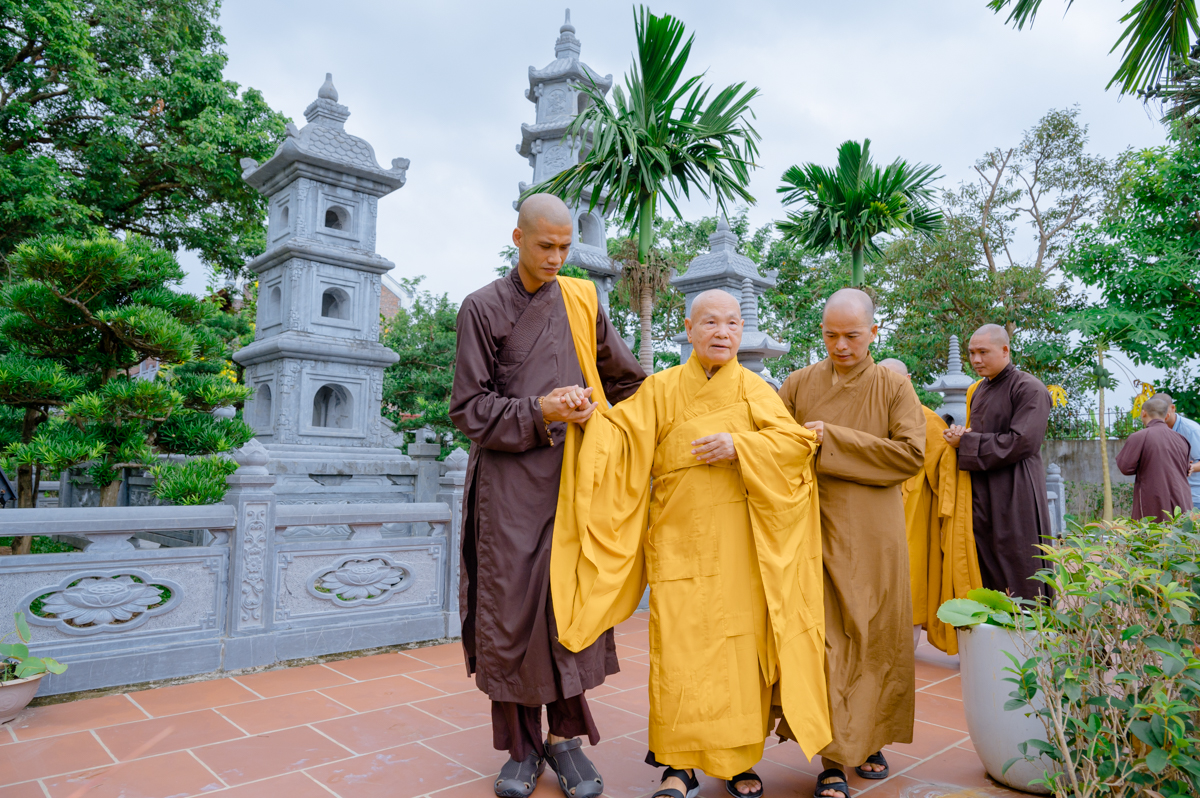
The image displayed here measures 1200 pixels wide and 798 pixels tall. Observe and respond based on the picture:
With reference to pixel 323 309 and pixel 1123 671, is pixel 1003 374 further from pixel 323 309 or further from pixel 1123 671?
pixel 323 309

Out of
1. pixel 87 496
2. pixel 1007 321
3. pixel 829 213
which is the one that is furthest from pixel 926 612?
pixel 1007 321

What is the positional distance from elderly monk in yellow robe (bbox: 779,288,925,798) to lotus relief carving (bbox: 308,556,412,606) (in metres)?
2.91

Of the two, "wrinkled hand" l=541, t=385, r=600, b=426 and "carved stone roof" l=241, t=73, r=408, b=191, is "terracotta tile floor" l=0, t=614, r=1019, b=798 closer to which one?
"wrinkled hand" l=541, t=385, r=600, b=426

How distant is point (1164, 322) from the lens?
36.4 ft

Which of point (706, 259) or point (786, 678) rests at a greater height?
point (706, 259)

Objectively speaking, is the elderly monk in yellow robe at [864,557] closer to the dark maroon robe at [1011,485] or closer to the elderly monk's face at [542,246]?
the elderly monk's face at [542,246]

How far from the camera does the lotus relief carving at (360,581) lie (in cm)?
448

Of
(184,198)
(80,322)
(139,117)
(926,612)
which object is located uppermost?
(139,117)

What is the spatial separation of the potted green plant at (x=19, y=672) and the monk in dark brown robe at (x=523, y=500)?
2.03 metres

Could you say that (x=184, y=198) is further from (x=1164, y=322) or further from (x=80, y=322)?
(x=1164, y=322)

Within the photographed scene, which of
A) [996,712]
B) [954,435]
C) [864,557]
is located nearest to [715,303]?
[864,557]

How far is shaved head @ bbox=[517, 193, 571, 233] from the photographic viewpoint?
2590mm

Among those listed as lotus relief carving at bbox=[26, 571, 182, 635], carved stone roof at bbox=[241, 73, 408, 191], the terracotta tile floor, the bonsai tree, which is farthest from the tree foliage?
the terracotta tile floor

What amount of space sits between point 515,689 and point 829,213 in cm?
859
